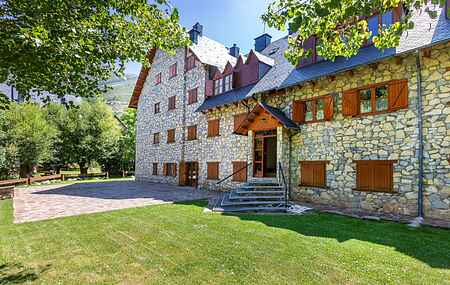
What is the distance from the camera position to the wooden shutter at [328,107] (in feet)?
37.3

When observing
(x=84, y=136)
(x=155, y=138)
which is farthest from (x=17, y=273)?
(x=84, y=136)

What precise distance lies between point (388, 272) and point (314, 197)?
743 cm

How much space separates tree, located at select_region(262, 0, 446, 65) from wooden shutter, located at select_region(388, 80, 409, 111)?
5938 mm

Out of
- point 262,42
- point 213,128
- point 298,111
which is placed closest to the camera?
point 298,111

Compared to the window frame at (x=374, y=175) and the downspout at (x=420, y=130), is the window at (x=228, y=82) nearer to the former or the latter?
the window frame at (x=374, y=175)

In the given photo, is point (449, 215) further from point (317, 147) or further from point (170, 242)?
point (170, 242)

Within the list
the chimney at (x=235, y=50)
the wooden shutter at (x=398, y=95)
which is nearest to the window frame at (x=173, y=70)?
the chimney at (x=235, y=50)

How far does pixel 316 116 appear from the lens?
12.0m

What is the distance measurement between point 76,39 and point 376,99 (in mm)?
10199

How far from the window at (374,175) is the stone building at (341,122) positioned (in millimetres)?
36

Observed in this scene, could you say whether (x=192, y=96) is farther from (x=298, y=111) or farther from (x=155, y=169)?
(x=298, y=111)

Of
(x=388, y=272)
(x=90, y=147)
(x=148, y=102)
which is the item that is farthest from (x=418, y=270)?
(x=90, y=147)

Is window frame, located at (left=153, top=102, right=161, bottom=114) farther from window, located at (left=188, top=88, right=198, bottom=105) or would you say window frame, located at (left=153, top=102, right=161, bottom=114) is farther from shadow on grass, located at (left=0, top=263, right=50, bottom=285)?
shadow on grass, located at (left=0, top=263, right=50, bottom=285)

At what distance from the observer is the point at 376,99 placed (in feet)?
33.1
